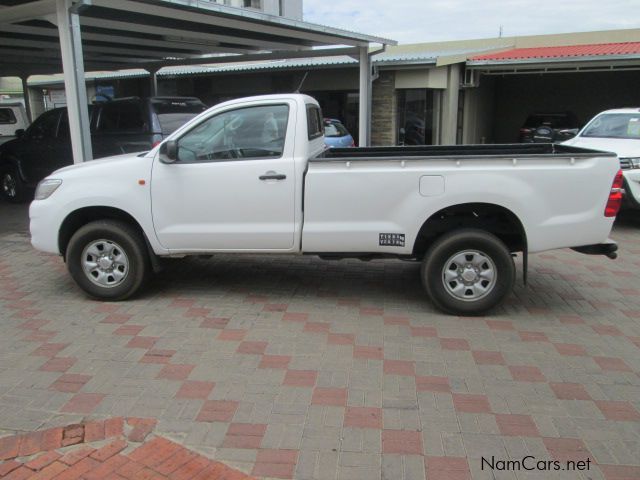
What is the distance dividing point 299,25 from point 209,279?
6.47 m

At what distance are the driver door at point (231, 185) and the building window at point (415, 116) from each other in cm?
1313

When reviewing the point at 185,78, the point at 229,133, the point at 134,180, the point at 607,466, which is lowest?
the point at 607,466

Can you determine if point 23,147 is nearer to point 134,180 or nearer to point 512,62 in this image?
point 134,180

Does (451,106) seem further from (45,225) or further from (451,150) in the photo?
(45,225)

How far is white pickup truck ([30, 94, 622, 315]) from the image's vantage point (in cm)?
469

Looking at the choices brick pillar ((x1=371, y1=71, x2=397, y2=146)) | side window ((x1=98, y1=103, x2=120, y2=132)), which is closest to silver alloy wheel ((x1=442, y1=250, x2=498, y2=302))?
side window ((x1=98, y1=103, x2=120, y2=132))

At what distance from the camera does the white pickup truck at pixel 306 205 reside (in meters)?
4.69

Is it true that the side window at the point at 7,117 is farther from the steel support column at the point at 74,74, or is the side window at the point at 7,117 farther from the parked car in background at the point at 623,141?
the parked car in background at the point at 623,141

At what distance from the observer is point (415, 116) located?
1788cm

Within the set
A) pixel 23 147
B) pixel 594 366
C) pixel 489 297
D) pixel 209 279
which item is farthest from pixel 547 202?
pixel 23 147

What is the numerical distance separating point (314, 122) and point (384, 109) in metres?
12.1

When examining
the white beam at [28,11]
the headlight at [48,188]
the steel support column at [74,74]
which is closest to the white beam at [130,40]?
the white beam at [28,11]

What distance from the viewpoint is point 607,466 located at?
293cm

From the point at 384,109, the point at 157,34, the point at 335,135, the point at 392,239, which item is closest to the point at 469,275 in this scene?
the point at 392,239
